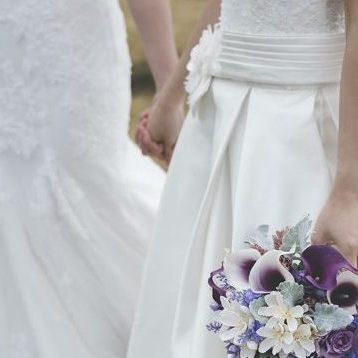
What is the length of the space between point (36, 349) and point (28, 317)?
0.32 feet

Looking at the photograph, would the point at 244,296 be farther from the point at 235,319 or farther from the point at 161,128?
the point at 161,128

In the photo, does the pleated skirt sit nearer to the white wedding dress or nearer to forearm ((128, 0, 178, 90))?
the white wedding dress

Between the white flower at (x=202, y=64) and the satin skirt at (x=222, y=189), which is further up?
the white flower at (x=202, y=64)

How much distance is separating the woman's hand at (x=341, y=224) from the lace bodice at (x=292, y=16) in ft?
1.26

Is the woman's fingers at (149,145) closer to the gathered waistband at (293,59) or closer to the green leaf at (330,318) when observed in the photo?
the gathered waistband at (293,59)

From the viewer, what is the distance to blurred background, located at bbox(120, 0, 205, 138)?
7963mm

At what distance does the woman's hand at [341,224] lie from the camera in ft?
6.62

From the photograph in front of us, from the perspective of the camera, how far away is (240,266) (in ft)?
6.47

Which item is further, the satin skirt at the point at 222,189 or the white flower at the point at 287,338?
the satin skirt at the point at 222,189

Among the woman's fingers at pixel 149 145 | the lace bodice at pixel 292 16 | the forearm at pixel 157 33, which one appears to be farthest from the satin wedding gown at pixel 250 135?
the forearm at pixel 157 33

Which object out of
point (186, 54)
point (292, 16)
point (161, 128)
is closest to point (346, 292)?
point (292, 16)

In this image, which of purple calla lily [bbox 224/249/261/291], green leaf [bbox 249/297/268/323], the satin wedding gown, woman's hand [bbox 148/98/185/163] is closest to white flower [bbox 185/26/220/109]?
the satin wedding gown
